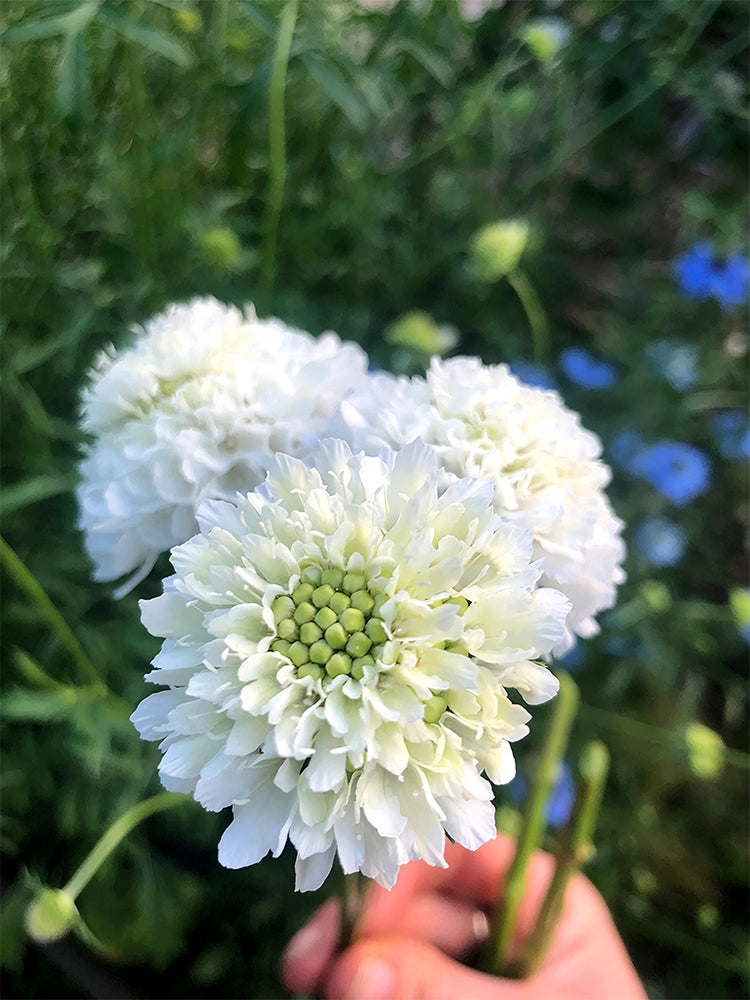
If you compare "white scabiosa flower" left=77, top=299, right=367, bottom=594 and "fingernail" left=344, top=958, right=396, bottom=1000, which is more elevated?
"white scabiosa flower" left=77, top=299, right=367, bottom=594

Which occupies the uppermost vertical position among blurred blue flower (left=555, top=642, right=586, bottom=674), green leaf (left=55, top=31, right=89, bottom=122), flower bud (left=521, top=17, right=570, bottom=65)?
flower bud (left=521, top=17, right=570, bottom=65)

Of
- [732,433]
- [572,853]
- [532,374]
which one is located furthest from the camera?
[732,433]

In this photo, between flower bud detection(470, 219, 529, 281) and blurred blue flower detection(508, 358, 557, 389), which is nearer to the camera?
flower bud detection(470, 219, 529, 281)

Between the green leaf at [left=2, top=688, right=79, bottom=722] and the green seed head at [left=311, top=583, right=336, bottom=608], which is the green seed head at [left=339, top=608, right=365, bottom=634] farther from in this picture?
the green leaf at [left=2, top=688, right=79, bottom=722]

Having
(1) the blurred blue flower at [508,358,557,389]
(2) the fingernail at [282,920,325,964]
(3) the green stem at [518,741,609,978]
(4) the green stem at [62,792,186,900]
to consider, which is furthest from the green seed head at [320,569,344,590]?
(1) the blurred blue flower at [508,358,557,389]

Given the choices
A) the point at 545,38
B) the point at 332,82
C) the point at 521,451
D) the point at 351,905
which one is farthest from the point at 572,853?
the point at 545,38

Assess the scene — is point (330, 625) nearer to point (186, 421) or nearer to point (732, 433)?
point (186, 421)

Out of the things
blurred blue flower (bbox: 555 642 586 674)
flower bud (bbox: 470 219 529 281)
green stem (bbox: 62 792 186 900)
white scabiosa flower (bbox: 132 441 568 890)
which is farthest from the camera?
blurred blue flower (bbox: 555 642 586 674)
